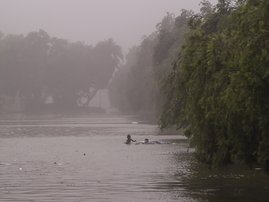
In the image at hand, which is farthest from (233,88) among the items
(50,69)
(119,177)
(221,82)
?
(50,69)

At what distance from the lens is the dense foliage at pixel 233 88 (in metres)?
14.4

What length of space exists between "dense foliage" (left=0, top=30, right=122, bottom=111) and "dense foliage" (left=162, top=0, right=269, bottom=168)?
111022 mm

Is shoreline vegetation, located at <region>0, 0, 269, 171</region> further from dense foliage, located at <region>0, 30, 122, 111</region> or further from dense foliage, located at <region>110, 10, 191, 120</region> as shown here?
dense foliage, located at <region>0, 30, 122, 111</region>

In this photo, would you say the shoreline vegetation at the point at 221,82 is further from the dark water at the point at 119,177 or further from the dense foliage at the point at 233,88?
the dark water at the point at 119,177

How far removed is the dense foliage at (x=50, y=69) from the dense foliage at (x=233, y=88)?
111m

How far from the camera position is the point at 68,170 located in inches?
935

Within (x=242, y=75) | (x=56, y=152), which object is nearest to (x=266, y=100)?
(x=242, y=75)

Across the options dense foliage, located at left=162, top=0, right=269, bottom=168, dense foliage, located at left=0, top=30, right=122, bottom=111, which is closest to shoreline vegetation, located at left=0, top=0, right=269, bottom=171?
dense foliage, located at left=162, top=0, right=269, bottom=168

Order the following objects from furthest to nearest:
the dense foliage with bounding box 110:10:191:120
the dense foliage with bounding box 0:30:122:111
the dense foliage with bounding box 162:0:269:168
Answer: the dense foliage with bounding box 0:30:122:111 < the dense foliage with bounding box 110:10:191:120 < the dense foliage with bounding box 162:0:269:168

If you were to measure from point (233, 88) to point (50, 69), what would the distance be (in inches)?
4869

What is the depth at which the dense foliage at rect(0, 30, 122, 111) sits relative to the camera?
13188 centimetres

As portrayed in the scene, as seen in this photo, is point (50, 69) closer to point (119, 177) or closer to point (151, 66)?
point (151, 66)

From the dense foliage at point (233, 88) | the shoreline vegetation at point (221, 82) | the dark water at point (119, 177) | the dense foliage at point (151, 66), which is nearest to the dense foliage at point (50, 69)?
the dense foliage at point (151, 66)

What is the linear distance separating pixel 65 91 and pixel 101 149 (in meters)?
105
